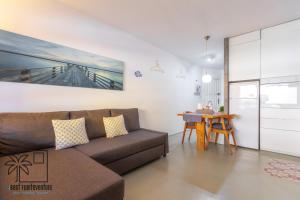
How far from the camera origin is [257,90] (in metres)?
3.24

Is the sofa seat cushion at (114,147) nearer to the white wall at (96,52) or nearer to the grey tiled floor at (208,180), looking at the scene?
the grey tiled floor at (208,180)

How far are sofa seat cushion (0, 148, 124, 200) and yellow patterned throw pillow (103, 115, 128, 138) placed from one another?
0.95 meters

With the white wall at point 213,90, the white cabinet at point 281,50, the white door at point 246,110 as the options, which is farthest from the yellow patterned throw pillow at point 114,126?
the white wall at point 213,90

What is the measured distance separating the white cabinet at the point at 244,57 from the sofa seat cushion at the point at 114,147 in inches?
104

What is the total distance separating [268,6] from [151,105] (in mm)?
3017

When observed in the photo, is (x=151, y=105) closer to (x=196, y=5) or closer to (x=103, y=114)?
(x=103, y=114)

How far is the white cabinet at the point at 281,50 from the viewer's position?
2826 mm

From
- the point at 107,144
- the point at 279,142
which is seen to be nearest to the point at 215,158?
the point at 279,142

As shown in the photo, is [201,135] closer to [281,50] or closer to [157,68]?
[157,68]

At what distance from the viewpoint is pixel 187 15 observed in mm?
2652

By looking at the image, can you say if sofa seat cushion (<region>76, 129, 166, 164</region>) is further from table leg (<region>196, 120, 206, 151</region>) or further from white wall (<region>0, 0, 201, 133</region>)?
table leg (<region>196, 120, 206, 151</region>)

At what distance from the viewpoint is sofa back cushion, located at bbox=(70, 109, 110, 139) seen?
89.7 inches

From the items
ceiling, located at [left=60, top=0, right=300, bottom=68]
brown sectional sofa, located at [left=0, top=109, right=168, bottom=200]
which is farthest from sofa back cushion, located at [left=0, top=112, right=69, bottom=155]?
ceiling, located at [left=60, top=0, right=300, bottom=68]

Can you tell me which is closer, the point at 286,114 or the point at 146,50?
the point at 286,114
